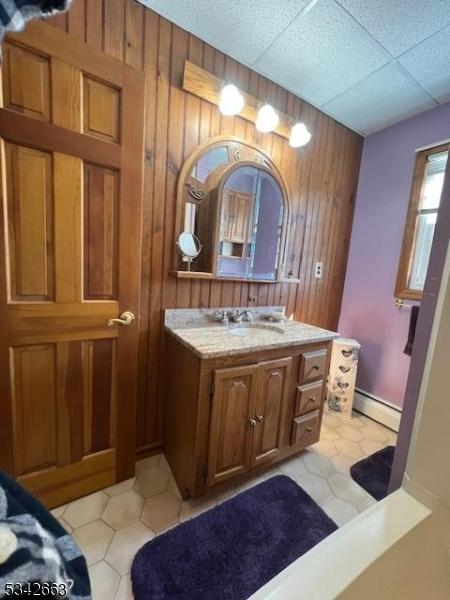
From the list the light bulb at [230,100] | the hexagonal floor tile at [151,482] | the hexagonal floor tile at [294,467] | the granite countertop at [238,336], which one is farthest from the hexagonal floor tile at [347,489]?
the light bulb at [230,100]

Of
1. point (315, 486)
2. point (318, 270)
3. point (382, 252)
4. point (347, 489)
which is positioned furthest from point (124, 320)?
point (382, 252)

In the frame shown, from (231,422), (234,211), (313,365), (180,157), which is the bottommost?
(231,422)

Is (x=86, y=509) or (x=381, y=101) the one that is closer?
(x=86, y=509)

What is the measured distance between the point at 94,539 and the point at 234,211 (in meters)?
1.83

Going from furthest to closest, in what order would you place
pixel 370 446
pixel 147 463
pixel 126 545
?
pixel 370 446 < pixel 147 463 < pixel 126 545

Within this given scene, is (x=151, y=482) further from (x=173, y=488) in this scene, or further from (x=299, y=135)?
(x=299, y=135)

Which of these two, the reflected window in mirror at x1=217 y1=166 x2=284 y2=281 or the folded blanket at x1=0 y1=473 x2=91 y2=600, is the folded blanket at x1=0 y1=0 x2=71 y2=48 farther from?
the reflected window in mirror at x1=217 y1=166 x2=284 y2=281

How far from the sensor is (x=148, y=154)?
4.48ft

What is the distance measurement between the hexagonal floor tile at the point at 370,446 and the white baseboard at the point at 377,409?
26 centimetres

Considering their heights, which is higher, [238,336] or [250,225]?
[250,225]

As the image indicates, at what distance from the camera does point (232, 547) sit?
43.2 inches

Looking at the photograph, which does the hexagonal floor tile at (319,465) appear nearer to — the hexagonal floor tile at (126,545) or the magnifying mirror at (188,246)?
the hexagonal floor tile at (126,545)

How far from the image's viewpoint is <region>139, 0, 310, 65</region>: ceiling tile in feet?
3.96

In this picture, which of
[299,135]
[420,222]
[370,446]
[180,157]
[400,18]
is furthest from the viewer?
[420,222]
